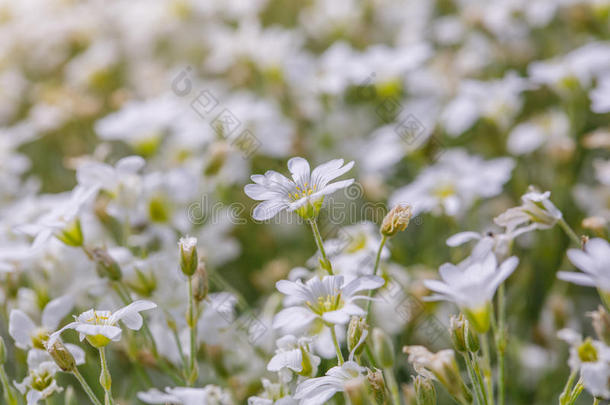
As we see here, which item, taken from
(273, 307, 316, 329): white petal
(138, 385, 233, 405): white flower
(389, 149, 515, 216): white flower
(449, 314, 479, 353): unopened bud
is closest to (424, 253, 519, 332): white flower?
(449, 314, 479, 353): unopened bud

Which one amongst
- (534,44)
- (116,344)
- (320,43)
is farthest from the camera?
(320,43)

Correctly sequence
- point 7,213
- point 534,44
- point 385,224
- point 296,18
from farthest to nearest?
point 296,18
point 534,44
point 7,213
point 385,224

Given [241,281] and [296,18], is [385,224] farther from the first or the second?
[296,18]

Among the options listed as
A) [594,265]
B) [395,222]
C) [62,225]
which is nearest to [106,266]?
[62,225]

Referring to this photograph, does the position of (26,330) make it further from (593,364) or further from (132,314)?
(593,364)

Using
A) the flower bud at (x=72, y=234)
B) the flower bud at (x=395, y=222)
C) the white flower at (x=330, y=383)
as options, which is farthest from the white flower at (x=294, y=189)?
the flower bud at (x=72, y=234)

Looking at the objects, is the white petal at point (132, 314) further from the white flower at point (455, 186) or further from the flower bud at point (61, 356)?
the white flower at point (455, 186)

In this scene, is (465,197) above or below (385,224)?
below

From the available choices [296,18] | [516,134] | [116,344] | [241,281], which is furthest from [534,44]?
[116,344]

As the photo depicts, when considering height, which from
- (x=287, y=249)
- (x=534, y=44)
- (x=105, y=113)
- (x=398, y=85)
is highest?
(x=105, y=113)
